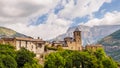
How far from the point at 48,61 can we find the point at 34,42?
31.1m

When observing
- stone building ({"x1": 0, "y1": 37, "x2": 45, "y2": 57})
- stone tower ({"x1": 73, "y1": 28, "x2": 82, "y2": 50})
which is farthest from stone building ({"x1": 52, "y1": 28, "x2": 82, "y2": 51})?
stone building ({"x1": 0, "y1": 37, "x2": 45, "y2": 57})

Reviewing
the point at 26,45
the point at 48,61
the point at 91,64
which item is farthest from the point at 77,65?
the point at 26,45

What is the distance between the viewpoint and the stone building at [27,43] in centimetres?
12591

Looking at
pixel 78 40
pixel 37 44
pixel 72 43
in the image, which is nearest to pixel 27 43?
pixel 37 44

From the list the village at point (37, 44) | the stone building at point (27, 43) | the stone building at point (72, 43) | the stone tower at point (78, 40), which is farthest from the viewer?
the stone tower at point (78, 40)

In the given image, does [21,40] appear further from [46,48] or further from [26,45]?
[46,48]

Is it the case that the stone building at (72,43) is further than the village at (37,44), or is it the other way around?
the stone building at (72,43)

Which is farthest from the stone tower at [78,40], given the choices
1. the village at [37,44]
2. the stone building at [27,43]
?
the stone building at [27,43]

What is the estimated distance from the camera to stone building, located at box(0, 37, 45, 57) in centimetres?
12591

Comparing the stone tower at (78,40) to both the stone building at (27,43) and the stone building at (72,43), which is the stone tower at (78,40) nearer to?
the stone building at (72,43)

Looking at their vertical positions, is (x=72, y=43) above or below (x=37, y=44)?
above

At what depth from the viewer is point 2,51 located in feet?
350

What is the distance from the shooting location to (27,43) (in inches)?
5241

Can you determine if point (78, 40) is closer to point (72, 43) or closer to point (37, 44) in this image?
point (72, 43)
